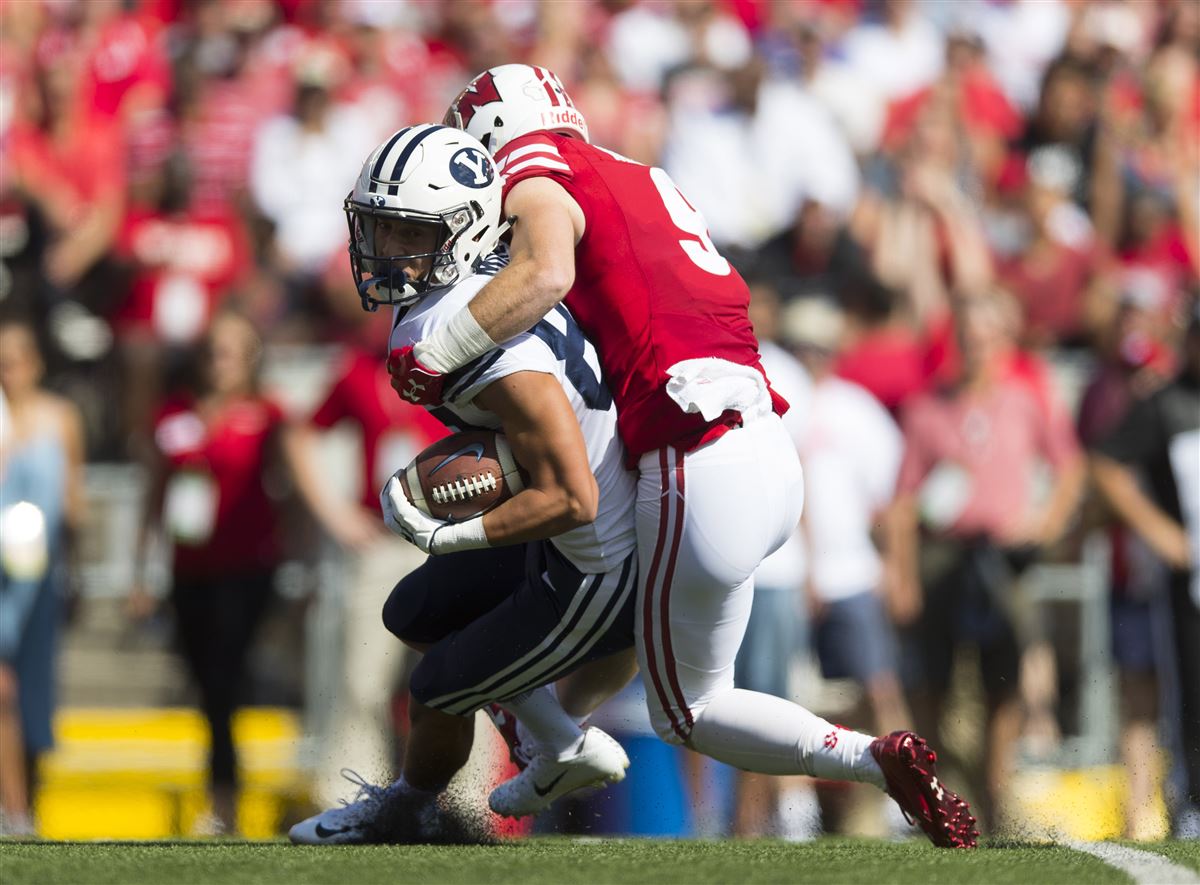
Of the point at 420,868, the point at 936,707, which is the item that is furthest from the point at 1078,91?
the point at 420,868

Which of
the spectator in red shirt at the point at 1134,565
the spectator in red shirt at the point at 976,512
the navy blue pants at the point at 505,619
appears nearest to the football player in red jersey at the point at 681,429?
the navy blue pants at the point at 505,619

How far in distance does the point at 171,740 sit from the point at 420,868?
373 centimetres

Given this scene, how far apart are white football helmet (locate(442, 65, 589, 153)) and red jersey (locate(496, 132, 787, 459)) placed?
0.10m

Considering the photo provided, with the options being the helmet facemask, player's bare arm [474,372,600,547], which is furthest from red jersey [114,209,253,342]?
player's bare arm [474,372,600,547]

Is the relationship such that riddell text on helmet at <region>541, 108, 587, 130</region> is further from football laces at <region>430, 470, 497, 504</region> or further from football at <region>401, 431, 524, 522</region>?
football laces at <region>430, 470, 497, 504</region>

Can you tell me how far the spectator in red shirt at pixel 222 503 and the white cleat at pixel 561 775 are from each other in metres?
2.75

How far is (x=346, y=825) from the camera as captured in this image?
16.9 feet

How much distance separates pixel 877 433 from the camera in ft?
26.0

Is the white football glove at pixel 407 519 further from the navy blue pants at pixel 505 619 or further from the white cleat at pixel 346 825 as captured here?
the white cleat at pixel 346 825

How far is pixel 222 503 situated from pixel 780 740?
363 centimetres

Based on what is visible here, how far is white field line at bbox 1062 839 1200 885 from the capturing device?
13.8 feet

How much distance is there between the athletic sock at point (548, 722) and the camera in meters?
5.00

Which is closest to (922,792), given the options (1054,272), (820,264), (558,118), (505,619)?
(505,619)

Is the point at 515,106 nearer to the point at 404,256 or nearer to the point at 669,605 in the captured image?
the point at 404,256
